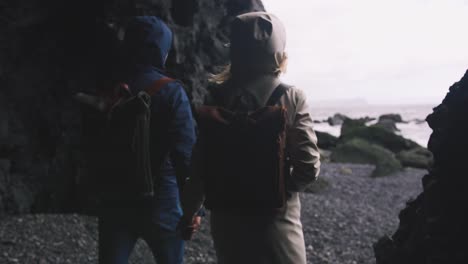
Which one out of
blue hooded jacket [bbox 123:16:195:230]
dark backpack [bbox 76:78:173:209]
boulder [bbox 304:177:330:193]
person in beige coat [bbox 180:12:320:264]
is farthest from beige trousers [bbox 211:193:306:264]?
boulder [bbox 304:177:330:193]

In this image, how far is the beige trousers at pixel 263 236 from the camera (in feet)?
8.08

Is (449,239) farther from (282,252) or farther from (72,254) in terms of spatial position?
(72,254)

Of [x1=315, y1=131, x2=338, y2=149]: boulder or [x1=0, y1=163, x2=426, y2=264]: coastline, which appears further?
[x1=315, y1=131, x2=338, y2=149]: boulder

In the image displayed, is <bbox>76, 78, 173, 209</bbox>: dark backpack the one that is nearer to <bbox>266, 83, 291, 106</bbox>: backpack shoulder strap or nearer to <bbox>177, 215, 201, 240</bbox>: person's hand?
<bbox>177, 215, 201, 240</bbox>: person's hand

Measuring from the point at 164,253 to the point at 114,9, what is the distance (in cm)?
485

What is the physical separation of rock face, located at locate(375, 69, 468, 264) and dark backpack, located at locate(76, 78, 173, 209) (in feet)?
5.09

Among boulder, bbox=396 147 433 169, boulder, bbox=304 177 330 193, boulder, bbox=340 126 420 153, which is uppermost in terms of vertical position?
boulder, bbox=304 177 330 193

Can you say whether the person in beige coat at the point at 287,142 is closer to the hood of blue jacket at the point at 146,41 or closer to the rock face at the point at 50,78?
the hood of blue jacket at the point at 146,41

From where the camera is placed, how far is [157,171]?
9.36 ft

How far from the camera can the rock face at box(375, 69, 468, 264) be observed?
2.34 m

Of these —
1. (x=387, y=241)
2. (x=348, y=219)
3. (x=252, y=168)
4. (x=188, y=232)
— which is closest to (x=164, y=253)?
(x=188, y=232)

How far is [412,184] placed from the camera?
1376 centimetres

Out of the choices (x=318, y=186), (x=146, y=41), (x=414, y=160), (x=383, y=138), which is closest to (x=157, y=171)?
(x=146, y=41)

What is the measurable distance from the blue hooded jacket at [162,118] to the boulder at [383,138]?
72.3 ft
